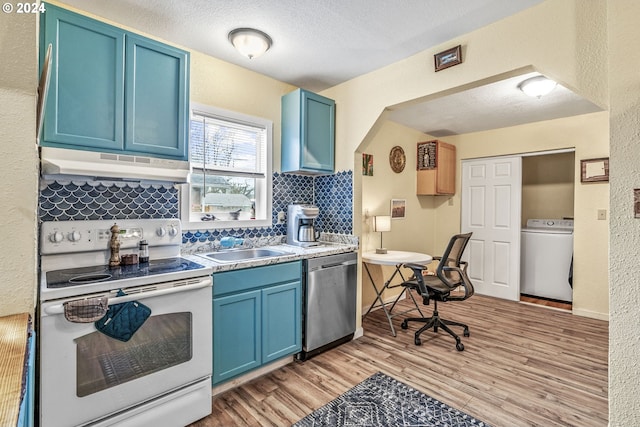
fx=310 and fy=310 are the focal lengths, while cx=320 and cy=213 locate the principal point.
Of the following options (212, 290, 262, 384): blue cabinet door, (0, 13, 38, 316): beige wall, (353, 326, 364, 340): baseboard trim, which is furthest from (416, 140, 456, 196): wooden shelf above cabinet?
(0, 13, 38, 316): beige wall

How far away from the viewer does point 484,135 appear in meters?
4.70

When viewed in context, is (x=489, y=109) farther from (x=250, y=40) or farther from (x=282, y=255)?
(x=282, y=255)

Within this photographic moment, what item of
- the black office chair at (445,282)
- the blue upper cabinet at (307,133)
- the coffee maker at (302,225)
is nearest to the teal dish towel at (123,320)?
the coffee maker at (302,225)

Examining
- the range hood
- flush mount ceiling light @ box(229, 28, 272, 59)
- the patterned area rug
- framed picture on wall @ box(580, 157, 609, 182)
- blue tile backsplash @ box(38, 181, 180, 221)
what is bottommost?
the patterned area rug

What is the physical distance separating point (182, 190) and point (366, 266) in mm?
2317

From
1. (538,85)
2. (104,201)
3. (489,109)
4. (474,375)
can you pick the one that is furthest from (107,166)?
(489,109)

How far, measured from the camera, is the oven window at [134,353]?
1.51 m

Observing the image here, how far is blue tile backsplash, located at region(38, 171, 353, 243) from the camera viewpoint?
194cm

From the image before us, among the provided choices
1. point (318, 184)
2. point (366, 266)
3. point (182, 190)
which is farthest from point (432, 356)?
point (182, 190)

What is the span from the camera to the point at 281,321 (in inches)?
95.7

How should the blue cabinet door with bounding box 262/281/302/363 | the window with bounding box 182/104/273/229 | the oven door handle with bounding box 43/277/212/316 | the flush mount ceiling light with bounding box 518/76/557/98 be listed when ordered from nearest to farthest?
the oven door handle with bounding box 43/277/212/316, the blue cabinet door with bounding box 262/281/302/363, the window with bounding box 182/104/273/229, the flush mount ceiling light with bounding box 518/76/557/98

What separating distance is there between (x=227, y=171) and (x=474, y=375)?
2634mm

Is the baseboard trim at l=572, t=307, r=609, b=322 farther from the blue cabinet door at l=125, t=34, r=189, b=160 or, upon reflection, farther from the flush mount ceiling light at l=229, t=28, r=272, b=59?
the blue cabinet door at l=125, t=34, r=189, b=160

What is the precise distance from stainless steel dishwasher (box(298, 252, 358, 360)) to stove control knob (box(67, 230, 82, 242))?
155 centimetres
